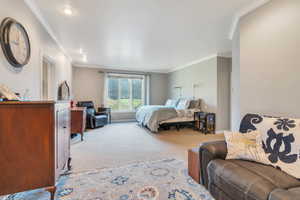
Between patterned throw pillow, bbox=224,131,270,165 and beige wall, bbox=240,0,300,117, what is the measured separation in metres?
0.64

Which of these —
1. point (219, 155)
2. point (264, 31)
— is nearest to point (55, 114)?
point (219, 155)

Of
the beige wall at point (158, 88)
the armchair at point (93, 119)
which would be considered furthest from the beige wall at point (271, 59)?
the beige wall at point (158, 88)

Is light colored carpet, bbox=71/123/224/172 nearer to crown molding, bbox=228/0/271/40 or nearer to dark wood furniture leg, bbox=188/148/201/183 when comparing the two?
dark wood furniture leg, bbox=188/148/201/183

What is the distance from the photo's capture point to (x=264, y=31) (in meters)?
2.03

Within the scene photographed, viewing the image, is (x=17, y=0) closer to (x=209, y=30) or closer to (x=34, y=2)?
(x=34, y=2)

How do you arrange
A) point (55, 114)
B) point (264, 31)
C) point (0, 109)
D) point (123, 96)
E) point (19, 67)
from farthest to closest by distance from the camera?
point (123, 96), point (264, 31), point (19, 67), point (55, 114), point (0, 109)

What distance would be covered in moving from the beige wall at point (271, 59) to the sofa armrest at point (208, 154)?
0.95 metres

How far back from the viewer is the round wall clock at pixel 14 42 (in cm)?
158

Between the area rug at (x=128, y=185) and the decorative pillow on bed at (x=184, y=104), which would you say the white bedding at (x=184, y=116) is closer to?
the decorative pillow on bed at (x=184, y=104)

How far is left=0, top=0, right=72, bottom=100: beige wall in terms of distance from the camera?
64.9 inches

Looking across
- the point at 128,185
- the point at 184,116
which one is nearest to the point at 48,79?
the point at 128,185

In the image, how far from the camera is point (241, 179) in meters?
1.21

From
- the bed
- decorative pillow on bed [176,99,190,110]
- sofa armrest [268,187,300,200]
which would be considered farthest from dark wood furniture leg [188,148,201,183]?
decorative pillow on bed [176,99,190,110]

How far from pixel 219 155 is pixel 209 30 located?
2409 millimetres
